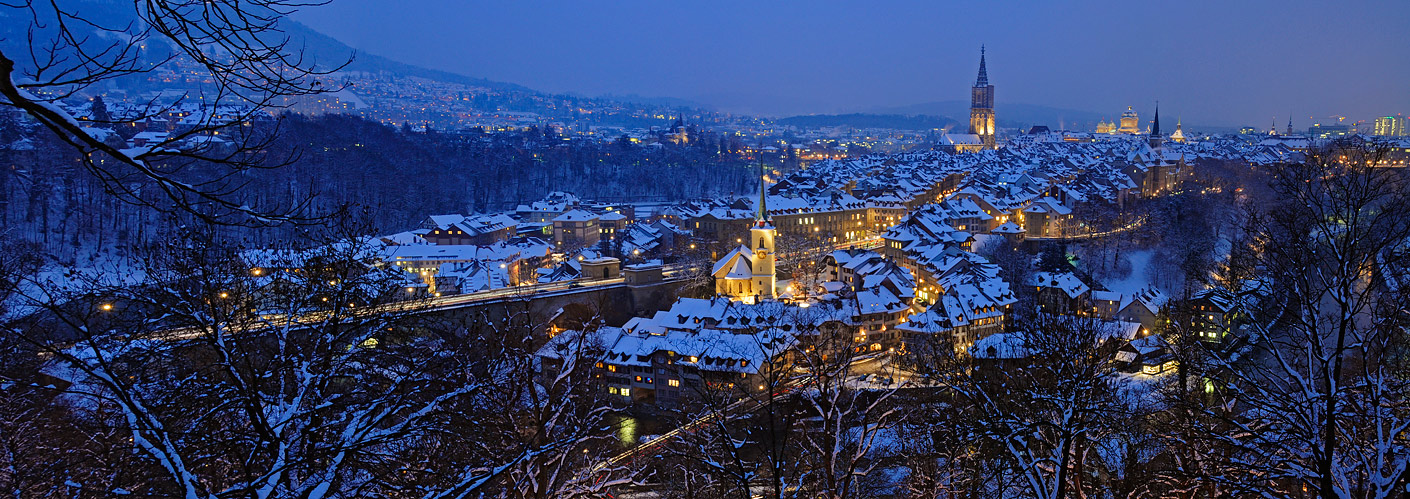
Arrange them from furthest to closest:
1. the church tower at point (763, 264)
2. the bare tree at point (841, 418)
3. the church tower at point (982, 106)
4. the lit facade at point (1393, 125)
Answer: the church tower at point (982, 106) < the lit facade at point (1393, 125) < the church tower at point (763, 264) < the bare tree at point (841, 418)

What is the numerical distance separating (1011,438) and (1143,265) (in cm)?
2827

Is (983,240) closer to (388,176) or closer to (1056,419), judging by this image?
(1056,419)

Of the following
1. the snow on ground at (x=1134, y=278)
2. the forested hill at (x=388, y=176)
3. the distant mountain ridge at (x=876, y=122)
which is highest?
the distant mountain ridge at (x=876, y=122)

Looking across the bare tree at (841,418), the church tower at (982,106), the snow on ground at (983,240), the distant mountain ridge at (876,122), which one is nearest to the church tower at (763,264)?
the bare tree at (841,418)

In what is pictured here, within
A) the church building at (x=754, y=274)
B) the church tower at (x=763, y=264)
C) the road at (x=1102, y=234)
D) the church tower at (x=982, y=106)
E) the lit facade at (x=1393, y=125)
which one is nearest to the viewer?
the church building at (x=754, y=274)

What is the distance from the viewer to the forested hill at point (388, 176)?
30125 millimetres

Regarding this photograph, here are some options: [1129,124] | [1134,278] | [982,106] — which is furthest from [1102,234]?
[1129,124]

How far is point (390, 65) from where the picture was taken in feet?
509

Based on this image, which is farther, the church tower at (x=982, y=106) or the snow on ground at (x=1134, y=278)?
the church tower at (x=982, y=106)

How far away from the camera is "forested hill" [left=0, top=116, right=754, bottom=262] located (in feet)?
98.8

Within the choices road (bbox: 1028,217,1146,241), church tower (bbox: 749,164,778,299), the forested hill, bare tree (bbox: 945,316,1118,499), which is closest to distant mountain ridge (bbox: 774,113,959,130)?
the forested hill

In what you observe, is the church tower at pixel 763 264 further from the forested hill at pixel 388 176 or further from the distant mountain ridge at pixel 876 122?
the distant mountain ridge at pixel 876 122

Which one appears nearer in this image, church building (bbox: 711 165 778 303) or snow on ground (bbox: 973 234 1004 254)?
church building (bbox: 711 165 778 303)

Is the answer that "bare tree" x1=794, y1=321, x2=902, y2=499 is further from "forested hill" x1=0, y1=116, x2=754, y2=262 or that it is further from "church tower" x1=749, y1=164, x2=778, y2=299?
"forested hill" x1=0, y1=116, x2=754, y2=262
